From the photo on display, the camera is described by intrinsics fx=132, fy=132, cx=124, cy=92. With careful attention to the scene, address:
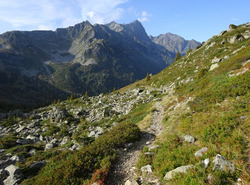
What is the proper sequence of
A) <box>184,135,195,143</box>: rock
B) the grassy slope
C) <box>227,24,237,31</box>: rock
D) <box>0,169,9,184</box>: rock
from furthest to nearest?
1. <box>227,24,237,31</box>: rock
2. <box>0,169,9,184</box>: rock
3. <box>184,135,195,143</box>: rock
4. the grassy slope

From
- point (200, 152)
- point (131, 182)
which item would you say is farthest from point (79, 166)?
point (200, 152)

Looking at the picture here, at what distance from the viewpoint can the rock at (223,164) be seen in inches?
208

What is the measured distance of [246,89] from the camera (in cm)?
1084

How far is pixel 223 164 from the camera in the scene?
18.0 feet

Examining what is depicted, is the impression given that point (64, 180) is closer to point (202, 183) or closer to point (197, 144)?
point (202, 183)

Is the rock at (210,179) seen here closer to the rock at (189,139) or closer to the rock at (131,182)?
the rock at (131,182)

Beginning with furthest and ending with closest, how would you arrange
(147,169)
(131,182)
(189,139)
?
1. (189,139)
2. (147,169)
3. (131,182)

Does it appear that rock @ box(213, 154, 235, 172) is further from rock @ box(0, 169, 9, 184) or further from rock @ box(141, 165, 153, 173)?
rock @ box(0, 169, 9, 184)

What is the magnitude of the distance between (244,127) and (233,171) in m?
3.41

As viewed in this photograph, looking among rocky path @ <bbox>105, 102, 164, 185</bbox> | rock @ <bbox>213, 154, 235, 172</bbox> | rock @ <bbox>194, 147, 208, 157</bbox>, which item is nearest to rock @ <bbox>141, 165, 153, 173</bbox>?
rocky path @ <bbox>105, 102, 164, 185</bbox>

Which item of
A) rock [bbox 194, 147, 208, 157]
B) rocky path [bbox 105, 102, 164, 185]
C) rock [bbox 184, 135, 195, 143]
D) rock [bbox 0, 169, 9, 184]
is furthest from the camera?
rock [bbox 0, 169, 9, 184]

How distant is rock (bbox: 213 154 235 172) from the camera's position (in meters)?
5.28

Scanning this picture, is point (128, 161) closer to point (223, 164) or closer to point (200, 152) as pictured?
point (200, 152)

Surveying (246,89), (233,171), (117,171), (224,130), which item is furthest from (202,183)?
(246,89)
